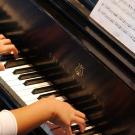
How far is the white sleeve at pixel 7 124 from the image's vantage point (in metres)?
1.58

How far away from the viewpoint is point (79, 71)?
184 cm

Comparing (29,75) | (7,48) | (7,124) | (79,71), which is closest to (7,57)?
(7,48)

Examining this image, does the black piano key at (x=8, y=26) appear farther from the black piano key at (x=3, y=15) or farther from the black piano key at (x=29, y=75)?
the black piano key at (x=29, y=75)

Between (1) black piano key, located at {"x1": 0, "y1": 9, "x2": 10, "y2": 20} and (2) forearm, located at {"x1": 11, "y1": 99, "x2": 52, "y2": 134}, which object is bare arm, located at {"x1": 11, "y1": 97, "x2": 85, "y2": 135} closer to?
Result: (2) forearm, located at {"x1": 11, "y1": 99, "x2": 52, "y2": 134}

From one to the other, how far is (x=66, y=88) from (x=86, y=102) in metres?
0.13

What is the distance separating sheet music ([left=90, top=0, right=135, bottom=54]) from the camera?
1.65m

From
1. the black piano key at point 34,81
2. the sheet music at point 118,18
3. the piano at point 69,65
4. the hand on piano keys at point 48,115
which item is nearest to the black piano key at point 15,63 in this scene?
the piano at point 69,65

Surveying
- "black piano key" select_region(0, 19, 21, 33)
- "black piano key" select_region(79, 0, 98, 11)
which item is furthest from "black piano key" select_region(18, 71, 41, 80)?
"black piano key" select_region(79, 0, 98, 11)

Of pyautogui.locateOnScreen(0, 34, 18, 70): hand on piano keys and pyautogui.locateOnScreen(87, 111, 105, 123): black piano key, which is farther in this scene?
pyautogui.locateOnScreen(0, 34, 18, 70): hand on piano keys

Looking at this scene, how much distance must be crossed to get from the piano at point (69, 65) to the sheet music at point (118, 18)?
0.17ft

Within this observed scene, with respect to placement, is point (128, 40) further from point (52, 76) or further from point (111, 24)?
point (52, 76)

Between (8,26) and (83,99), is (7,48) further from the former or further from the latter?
(83,99)

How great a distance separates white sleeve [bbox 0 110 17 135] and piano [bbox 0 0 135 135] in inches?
6.6

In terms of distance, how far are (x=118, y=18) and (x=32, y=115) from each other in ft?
1.65
